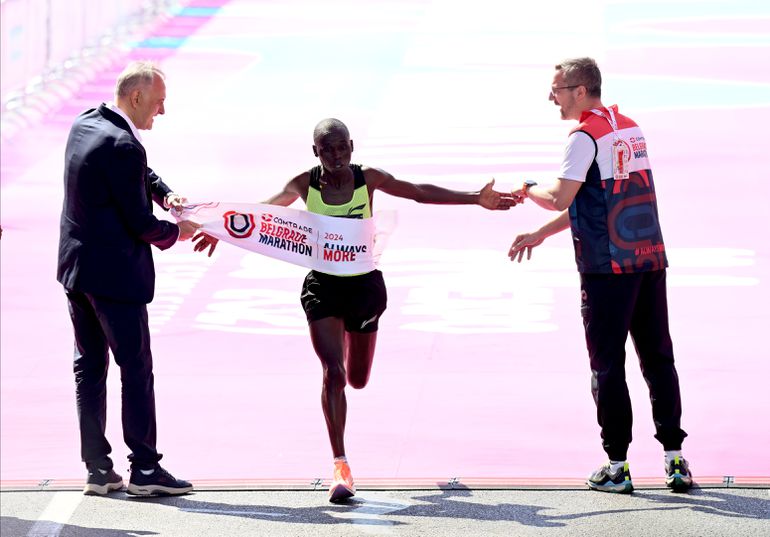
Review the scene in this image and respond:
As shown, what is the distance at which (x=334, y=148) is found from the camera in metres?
6.78

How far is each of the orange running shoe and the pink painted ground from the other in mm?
512

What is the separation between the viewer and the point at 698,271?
428 inches

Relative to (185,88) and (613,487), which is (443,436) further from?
(185,88)

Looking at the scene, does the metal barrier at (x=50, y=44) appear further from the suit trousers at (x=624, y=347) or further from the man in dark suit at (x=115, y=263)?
the suit trousers at (x=624, y=347)

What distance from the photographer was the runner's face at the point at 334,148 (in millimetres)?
6777

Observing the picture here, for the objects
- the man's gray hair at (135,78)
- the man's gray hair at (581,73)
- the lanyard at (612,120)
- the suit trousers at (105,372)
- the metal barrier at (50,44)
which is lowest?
the suit trousers at (105,372)

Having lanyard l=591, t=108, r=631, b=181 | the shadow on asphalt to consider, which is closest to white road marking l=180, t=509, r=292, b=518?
the shadow on asphalt

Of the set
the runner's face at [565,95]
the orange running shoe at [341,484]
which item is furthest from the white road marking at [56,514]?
the runner's face at [565,95]

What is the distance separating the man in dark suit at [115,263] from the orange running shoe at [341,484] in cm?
77

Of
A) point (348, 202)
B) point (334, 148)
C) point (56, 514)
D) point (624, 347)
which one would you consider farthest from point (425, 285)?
point (56, 514)

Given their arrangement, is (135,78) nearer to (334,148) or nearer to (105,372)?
(334,148)

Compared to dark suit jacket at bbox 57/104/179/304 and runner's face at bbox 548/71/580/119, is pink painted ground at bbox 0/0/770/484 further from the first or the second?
runner's face at bbox 548/71/580/119

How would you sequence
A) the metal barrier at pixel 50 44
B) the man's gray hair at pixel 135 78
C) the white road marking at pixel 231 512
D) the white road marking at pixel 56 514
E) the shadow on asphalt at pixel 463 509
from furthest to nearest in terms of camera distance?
the metal barrier at pixel 50 44 → the man's gray hair at pixel 135 78 → the white road marking at pixel 231 512 → the white road marking at pixel 56 514 → the shadow on asphalt at pixel 463 509

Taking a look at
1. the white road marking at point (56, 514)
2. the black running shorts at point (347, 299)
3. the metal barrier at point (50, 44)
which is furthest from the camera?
the metal barrier at point (50, 44)
